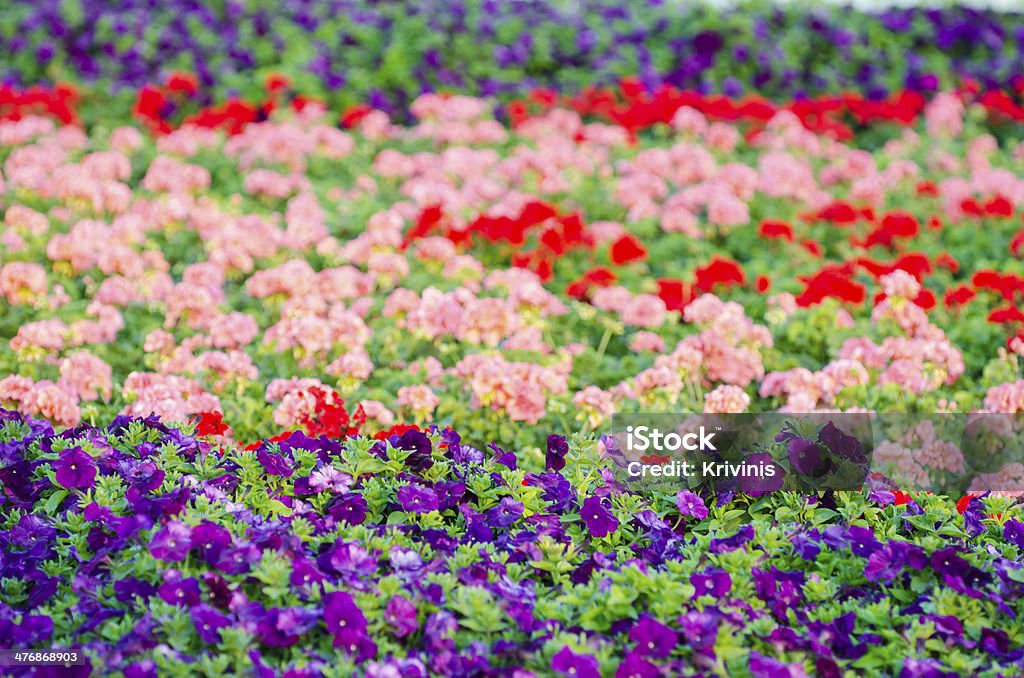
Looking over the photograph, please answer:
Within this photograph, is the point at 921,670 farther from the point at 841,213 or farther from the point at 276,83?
the point at 276,83

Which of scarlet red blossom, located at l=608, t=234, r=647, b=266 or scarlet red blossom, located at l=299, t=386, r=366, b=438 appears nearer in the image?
scarlet red blossom, located at l=299, t=386, r=366, b=438

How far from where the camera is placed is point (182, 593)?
279 cm

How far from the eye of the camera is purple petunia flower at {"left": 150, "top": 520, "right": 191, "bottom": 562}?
2859 millimetres

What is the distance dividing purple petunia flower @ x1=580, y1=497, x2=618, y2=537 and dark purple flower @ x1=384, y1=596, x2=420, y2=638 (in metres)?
0.62

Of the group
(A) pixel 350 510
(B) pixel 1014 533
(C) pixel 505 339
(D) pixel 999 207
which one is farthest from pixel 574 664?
(D) pixel 999 207

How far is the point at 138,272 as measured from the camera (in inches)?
218

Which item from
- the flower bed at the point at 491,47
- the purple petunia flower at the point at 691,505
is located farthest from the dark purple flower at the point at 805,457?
the flower bed at the point at 491,47

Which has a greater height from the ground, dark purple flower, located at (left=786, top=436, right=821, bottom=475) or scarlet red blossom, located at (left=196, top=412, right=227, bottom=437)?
dark purple flower, located at (left=786, top=436, right=821, bottom=475)

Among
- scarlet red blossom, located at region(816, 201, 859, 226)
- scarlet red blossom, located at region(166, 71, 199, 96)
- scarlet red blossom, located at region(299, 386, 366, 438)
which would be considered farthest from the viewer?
scarlet red blossom, located at region(166, 71, 199, 96)

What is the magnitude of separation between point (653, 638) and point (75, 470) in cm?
165

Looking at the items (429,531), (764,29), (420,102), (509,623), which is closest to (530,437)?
(429,531)

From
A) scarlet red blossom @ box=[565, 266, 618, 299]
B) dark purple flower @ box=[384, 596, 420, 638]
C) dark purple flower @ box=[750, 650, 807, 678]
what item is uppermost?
dark purple flower @ box=[750, 650, 807, 678]

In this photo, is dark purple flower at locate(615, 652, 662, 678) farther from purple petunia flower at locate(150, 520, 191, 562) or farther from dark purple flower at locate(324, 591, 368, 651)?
purple petunia flower at locate(150, 520, 191, 562)

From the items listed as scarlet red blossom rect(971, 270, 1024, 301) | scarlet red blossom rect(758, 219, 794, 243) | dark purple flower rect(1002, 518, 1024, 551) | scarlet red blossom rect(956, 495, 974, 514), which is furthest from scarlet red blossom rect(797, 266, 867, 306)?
dark purple flower rect(1002, 518, 1024, 551)
